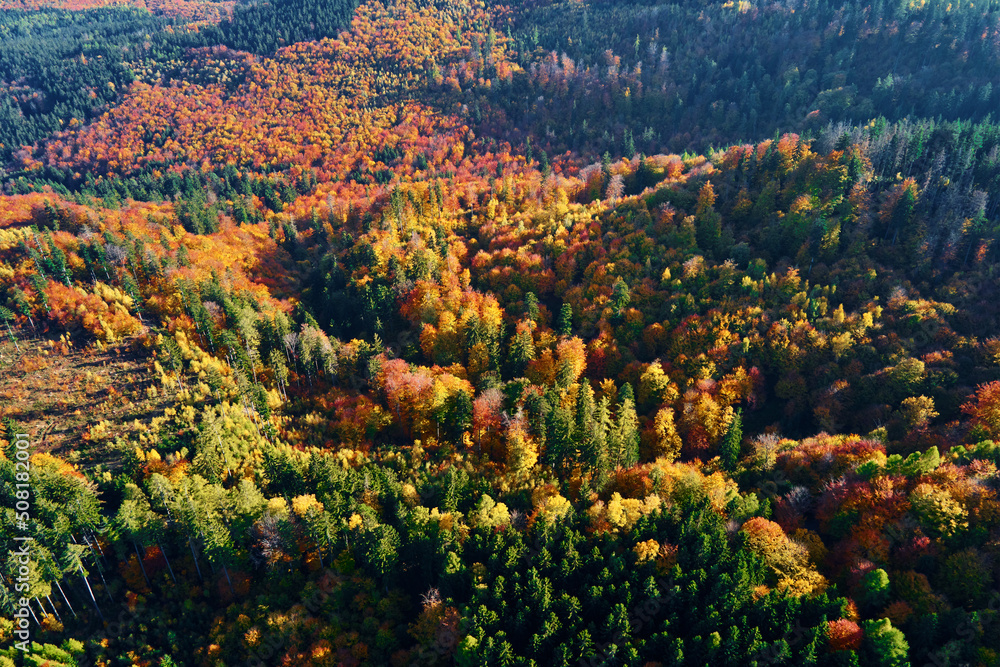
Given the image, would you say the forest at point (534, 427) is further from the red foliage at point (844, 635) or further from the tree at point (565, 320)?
the tree at point (565, 320)

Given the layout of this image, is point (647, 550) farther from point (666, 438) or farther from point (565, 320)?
point (565, 320)

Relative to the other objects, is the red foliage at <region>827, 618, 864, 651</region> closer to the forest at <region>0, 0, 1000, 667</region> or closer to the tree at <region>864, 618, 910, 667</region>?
the forest at <region>0, 0, 1000, 667</region>

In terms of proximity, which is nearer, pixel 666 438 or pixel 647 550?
pixel 647 550

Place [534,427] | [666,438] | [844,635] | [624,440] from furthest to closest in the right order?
[666,438] → [534,427] → [624,440] → [844,635]

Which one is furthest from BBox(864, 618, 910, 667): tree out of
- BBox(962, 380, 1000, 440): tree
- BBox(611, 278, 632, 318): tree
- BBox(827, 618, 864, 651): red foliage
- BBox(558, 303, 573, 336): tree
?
BBox(611, 278, 632, 318): tree

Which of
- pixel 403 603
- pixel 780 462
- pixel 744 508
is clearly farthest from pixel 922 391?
pixel 403 603

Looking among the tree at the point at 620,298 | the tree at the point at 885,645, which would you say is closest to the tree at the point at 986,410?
the tree at the point at 885,645

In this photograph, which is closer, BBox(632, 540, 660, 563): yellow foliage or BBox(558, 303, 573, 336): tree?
BBox(632, 540, 660, 563): yellow foliage

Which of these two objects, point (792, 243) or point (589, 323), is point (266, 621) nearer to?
point (589, 323)

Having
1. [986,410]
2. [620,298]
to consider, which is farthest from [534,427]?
[986,410]
